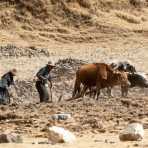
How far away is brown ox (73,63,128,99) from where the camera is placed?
1903 cm

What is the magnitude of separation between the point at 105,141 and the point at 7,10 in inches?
1318

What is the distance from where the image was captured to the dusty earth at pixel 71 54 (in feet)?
44.8

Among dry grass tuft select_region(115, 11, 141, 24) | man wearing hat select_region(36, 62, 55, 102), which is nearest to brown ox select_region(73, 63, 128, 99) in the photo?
man wearing hat select_region(36, 62, 55, 102)

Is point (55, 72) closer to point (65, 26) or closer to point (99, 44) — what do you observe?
point (99, 44)

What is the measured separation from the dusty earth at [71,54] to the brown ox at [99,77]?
404 millimetres

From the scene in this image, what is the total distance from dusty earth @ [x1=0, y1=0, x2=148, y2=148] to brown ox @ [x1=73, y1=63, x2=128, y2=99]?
1.33 feet

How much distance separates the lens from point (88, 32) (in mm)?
42750

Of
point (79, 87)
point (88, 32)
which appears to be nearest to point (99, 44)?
point (88, 32)

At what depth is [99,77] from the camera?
19.1m

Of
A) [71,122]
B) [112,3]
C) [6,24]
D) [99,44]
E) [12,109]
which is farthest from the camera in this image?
[112,3]

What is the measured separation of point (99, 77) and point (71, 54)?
662 inches

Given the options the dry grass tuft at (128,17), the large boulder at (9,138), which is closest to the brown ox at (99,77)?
the large boulder at (9,138)

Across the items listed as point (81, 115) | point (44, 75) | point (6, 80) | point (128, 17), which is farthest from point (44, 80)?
point (128, 17)

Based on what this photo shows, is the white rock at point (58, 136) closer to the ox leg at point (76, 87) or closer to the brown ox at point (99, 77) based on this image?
the brown ox at point (99, 77)
